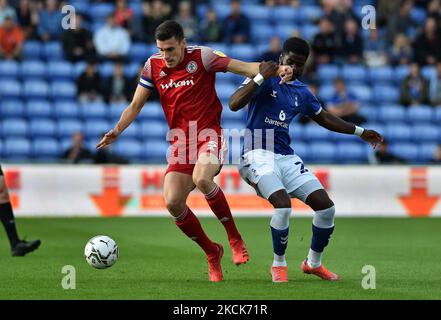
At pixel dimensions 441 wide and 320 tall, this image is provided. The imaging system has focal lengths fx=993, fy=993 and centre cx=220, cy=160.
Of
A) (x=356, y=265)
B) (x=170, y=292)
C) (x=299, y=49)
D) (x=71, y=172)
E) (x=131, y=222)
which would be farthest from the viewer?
(x=71, y=172)

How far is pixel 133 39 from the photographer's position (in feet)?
71.2

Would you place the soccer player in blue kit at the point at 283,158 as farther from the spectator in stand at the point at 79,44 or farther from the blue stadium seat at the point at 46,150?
the spectator in stand at the point at 79,44

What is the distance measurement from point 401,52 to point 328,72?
1.73m

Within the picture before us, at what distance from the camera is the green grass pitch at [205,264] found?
870 cm

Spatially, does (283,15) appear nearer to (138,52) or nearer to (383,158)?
(138,52)

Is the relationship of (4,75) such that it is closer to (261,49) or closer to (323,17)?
(261,49)

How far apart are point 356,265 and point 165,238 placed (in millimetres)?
4123

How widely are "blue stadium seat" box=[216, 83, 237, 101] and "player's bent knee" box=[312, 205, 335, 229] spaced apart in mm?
10822

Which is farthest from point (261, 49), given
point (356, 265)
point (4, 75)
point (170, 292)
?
point (170, 292)

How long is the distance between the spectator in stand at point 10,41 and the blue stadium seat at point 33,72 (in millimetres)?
277

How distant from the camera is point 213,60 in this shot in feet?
31.7

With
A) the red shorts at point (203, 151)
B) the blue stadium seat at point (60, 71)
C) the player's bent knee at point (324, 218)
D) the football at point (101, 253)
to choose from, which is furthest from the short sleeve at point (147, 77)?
the blue stadium seat at point (60, 71)

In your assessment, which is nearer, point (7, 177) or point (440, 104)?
point (7, 177)

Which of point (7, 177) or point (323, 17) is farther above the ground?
point (323, 17)
